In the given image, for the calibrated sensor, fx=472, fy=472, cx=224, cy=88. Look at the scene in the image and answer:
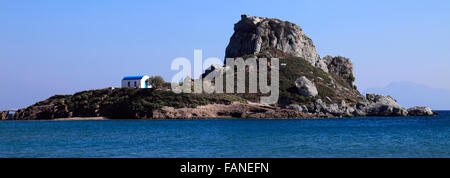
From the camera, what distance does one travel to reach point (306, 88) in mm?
151625

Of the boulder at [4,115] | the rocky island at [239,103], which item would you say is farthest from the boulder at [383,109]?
the boulder at [4,115]

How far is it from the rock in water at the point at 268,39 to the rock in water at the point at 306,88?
33.6 meters

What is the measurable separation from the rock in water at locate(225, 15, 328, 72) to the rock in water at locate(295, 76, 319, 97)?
3361 cm

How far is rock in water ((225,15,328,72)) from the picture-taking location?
18948 centimetres

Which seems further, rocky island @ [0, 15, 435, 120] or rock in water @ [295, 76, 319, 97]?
rock in water @ [295, 76, 319, 97]

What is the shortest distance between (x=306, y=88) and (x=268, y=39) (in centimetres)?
4471

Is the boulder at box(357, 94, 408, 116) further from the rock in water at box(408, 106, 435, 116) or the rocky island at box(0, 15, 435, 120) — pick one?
the rock in water at box(408, 106, 435, 116)

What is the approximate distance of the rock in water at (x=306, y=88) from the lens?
150413 millimetres

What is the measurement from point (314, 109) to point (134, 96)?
54.3 meters

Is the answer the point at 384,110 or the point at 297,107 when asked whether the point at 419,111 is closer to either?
the point at 384,110

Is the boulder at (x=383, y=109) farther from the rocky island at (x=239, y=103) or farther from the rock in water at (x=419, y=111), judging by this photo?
the rock in water at (x=419, y=111)

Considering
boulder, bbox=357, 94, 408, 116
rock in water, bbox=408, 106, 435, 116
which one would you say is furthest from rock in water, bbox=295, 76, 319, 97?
rock in water, bbox=408, 106, 435, 116

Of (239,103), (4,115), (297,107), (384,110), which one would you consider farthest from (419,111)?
(4,115)
